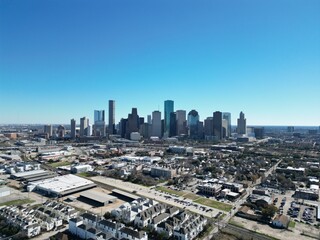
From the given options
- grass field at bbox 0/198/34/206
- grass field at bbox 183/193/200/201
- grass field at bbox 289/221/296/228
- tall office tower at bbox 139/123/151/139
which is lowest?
grass field at bbox 289/221/296/228

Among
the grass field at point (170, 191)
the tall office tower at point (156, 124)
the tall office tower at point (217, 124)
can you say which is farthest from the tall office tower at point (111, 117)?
the grass field at point (170, 191)

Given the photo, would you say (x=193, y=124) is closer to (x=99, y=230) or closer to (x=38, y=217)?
(x=38, y=217)

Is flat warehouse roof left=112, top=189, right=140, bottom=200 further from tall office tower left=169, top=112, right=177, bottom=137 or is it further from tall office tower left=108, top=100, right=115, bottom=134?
tall office tower left=108, top=100, right=115, bottom=134

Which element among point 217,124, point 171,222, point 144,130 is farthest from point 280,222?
point 144,130

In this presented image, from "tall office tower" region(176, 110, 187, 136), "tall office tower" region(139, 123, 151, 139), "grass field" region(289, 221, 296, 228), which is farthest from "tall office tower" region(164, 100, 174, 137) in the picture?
"grass field" region(289, 221, 296, 228)

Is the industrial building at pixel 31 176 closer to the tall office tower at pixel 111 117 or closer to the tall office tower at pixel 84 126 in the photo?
the tall office tower at pixel 84 126

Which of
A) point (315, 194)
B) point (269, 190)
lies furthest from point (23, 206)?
point (315, 194)

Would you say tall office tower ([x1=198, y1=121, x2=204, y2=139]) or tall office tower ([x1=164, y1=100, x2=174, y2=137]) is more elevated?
tall office tower ([x1=164, y1=100, x2=174, y2=137])
